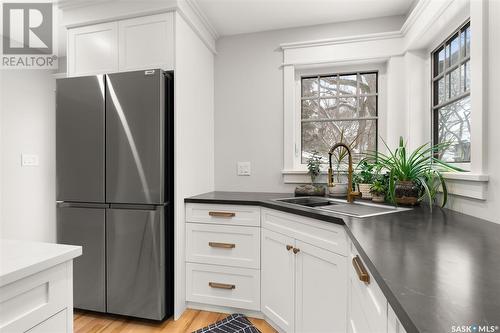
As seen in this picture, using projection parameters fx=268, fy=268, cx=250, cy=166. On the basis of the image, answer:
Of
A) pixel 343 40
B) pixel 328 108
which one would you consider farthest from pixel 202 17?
pixel 328 108

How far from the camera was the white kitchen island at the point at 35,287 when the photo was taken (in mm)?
681

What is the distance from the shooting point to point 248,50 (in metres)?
2.57

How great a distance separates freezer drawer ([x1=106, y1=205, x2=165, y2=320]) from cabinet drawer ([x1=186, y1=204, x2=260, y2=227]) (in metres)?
0.26

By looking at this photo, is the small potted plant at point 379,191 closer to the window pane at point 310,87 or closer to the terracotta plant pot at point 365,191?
the terracotta plant pot at point 365,191

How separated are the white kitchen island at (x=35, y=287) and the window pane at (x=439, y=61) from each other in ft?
8.04

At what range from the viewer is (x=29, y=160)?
2.85 metres

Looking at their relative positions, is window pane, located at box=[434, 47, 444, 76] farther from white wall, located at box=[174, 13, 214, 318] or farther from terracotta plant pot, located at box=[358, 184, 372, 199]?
white wall, located at box=[174, 13, 214, 318]

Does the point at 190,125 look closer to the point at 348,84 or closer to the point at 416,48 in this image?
the point at 348,84

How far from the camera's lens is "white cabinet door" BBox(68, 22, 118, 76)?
6.80 ft

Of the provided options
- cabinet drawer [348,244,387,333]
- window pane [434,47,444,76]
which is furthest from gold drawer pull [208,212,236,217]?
window pane [434,47,444,76]

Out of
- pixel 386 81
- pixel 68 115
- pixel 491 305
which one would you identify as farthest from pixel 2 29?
pixel 491 305

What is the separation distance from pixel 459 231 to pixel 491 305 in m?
0.70

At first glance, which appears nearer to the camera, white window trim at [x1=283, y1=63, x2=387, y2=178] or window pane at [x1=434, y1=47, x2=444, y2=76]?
window pane at [x1=434, y1=47, x2=444, y2=76]

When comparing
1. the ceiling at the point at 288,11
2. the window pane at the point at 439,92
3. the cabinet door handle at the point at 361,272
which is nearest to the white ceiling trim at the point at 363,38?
the ceiling at the point at 288,11
